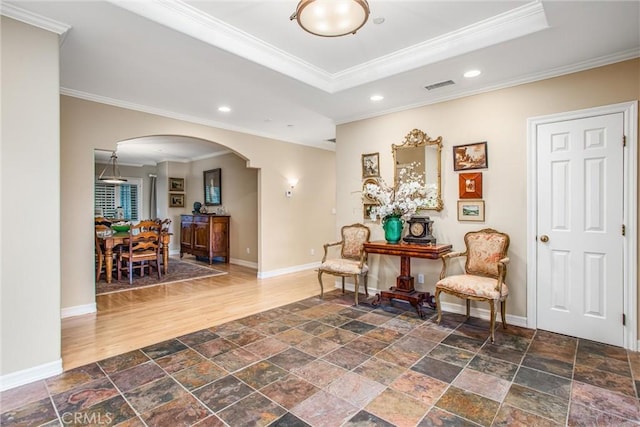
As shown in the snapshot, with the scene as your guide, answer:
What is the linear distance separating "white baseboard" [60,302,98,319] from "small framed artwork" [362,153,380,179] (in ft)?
12.7

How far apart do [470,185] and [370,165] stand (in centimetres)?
140

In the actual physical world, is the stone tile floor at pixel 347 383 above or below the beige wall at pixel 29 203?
below

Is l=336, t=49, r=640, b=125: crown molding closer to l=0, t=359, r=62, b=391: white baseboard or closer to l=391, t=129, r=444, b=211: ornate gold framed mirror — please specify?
l=391, t=129, r=444, b=211: ornate gold framed mirror

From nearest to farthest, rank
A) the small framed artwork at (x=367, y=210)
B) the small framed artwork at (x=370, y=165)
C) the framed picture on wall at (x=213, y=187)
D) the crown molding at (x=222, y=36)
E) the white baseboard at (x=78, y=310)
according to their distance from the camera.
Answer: the crown molding at (x=222, y=36), the white baseboard at (x=78, y=310), the small framed artwork at (x=370, y=165), the small framed artwork at (x=367, y=210), the framed picture on wall at (x=213, y=187)

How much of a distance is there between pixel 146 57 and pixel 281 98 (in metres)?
1.55

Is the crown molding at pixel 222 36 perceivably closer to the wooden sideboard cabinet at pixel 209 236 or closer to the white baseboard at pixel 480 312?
the white baseboard at pixel 480 312

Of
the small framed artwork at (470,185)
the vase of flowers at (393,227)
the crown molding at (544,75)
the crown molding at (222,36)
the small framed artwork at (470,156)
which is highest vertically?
the crown molding at (222,36)

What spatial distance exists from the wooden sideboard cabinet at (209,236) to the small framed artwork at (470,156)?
5.30 meters

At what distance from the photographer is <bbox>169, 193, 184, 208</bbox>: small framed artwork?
8766 millimetres

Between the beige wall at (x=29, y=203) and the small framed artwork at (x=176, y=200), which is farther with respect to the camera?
the small framed artwork at (x=176, y=200)

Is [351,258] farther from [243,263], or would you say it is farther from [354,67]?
[243,263]

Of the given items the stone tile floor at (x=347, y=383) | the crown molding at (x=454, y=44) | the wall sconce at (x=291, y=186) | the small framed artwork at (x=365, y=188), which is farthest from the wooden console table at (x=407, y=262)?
the wall sconce at (x=291, y=186)

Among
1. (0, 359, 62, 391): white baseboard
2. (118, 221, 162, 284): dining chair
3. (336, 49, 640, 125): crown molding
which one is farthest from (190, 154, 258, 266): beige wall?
(0, 359, 62, 391): white baseboard

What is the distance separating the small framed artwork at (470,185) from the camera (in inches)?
145
